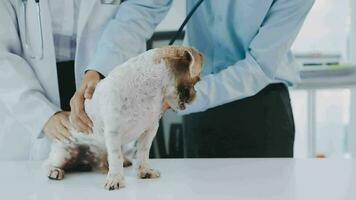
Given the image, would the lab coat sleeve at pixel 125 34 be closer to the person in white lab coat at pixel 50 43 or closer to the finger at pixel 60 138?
the person in white lab coat at pixel 50 43

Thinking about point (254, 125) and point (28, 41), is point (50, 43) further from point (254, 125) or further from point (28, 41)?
point (254, 125)

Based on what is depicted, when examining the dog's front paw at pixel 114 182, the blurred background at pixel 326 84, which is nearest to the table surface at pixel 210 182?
the dog's front paw at pixel 114 182

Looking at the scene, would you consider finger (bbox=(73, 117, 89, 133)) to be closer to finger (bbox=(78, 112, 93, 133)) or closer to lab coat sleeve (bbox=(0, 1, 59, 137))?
finger (bbox=(78, 112, 93, 133))

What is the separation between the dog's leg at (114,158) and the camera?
2.34ft

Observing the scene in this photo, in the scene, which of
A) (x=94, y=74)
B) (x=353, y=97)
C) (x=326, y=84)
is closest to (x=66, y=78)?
(x=94, y=74)

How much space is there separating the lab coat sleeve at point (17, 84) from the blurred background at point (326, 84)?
0.82 meters

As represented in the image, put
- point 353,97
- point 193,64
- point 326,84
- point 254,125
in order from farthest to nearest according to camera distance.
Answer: point 353,97 < point 326,84 < point 254,125 < point 193,64

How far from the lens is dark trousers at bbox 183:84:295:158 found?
3.43 ft

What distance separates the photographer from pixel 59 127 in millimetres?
839

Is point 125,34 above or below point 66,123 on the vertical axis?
above

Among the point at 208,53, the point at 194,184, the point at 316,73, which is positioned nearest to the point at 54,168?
the point at 194,184

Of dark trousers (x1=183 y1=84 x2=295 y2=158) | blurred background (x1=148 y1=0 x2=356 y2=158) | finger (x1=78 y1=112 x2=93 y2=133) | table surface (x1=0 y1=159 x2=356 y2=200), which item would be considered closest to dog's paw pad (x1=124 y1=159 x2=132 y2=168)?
table surface (x1=0 y1=159 x2=356 y2=200)

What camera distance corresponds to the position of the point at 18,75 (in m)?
0.94

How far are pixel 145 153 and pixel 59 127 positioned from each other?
165 mm
